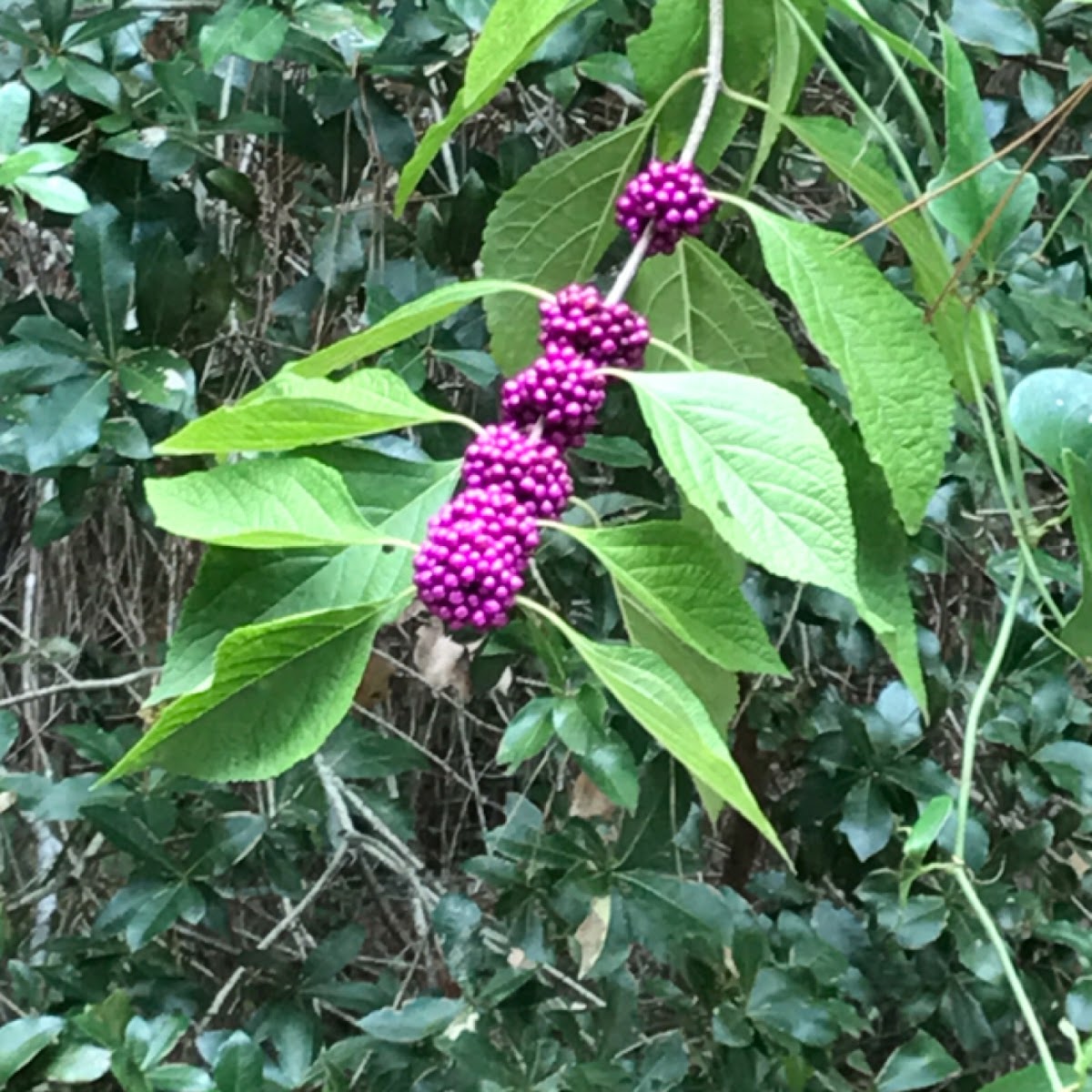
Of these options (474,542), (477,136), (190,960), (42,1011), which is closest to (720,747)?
(474,542)

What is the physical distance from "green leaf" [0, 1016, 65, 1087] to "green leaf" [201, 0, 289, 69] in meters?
0.44

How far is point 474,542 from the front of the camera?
0.25m

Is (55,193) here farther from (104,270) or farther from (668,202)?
(668,202)

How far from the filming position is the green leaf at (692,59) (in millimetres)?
376

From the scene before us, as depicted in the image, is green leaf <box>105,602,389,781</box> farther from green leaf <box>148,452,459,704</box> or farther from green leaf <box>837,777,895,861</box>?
green leaf <box>837,777,895,861</box>

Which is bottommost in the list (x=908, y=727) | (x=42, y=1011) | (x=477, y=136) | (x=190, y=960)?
(x=190, y=960)

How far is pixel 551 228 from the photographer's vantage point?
1.33ft

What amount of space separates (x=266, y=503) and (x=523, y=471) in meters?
0.06

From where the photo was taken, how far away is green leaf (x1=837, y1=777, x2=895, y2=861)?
26.2 inches

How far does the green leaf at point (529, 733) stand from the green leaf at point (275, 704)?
252mm

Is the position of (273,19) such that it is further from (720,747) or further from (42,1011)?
(42,1011)

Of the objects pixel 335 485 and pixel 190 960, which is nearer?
pixel 335 485

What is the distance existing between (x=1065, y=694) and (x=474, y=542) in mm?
541

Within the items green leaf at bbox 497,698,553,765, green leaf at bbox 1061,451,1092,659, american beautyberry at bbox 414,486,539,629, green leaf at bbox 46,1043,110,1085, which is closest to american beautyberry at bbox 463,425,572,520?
american beautyberry at bbox 414,486,539,629
